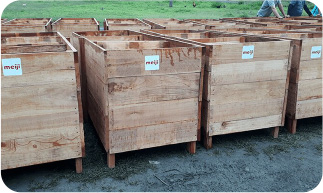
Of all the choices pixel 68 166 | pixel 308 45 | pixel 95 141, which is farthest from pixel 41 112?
pixel 308 45

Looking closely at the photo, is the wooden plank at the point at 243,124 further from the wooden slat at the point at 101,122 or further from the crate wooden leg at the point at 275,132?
the wooden slat at the point at 101,122

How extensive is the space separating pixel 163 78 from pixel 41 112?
3.97ft

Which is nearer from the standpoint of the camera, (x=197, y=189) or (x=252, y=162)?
(x=197, y=189)

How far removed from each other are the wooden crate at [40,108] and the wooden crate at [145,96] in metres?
0.30

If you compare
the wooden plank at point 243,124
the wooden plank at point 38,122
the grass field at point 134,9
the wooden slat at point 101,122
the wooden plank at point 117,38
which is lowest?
the wooden plank at point 243,124

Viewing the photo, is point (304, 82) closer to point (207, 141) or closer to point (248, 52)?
point (248, 52)

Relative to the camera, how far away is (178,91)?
3139 mm

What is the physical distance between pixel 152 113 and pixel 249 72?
49.2 inches

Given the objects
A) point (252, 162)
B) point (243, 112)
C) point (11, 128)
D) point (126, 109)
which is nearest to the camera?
point (11, 128)

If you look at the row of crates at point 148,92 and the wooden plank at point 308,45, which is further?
the wooden plank at point 308,45

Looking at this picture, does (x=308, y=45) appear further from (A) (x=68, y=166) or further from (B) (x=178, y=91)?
(A) (x=68, y=166)

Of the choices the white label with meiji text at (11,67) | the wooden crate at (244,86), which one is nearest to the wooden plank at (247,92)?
the wooden crate at (244,86)

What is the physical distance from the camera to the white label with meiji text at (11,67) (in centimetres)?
250

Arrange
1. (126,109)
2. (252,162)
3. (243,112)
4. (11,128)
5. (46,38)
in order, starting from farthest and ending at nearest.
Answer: (46,38) < (243,112) < (252,162) < (126,109) < (11,128)
